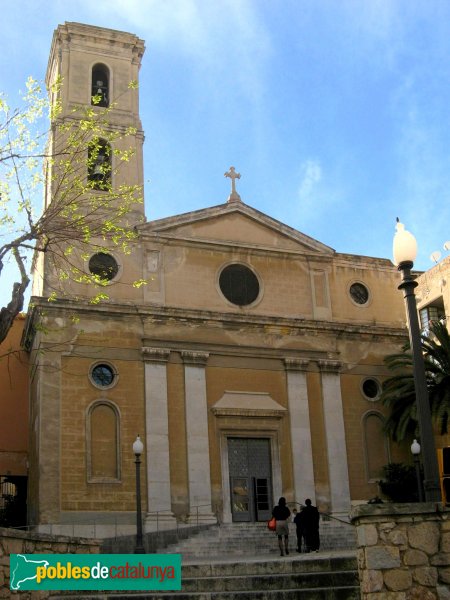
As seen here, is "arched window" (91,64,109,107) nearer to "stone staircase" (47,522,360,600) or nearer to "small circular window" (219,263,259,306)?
"small circular window" (219,263,259,306)

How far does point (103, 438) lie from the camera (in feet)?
87.7

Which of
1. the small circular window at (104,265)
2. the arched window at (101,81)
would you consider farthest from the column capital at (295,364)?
the arched window at (101,81)

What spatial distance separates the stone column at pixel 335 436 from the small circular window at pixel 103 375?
7.69 m

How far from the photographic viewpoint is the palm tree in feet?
92.1

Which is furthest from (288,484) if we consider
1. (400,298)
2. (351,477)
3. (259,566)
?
(259,566)

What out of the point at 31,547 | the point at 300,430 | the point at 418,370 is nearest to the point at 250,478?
the point at 300,430

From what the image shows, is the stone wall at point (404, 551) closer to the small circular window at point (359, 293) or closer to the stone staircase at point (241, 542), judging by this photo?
the stone staircase at point (241, 542)

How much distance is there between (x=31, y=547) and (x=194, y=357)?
1587cm

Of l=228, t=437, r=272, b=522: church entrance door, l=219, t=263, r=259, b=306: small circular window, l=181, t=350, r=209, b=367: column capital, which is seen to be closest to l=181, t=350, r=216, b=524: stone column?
l=181, t=350, r=209, b=367: column capital

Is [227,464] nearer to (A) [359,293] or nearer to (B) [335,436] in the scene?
(B) [335,436]

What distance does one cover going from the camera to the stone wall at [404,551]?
991 centimetres

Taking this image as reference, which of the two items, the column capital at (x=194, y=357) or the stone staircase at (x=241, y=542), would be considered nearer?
the stone staircase at (x=241, y=542)

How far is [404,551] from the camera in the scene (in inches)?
396

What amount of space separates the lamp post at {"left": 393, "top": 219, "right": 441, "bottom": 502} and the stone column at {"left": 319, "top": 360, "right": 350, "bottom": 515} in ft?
59.7
